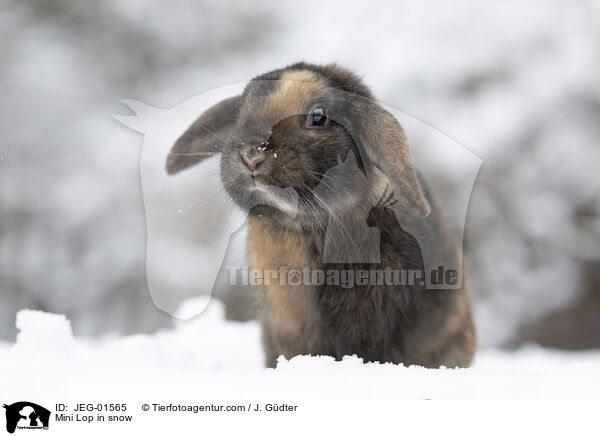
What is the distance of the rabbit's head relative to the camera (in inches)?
46.1

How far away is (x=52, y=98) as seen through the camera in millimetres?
1490

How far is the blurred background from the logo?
417 mm

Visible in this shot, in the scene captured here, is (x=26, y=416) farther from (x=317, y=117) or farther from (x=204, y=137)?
(x=317, y=117)

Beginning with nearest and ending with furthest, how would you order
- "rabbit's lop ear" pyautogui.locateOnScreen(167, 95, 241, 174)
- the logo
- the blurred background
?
the logo → "rabbit's lop ear" pyautogui.locateOnScreen(167, 95, 241, 174) → the blurred background

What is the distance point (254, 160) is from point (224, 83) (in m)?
0.30

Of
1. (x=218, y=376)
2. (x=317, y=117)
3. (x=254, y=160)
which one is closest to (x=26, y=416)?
(x=218, y=376)

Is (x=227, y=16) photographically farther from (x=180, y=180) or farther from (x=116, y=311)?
(x=116, y=311)

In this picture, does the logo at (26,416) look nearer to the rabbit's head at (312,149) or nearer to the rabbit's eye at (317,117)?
the rabbit's head at (312,149)

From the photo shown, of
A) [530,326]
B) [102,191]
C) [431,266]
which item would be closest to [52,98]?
[102,191]

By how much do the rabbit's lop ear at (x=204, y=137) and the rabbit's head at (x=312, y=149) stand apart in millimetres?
41

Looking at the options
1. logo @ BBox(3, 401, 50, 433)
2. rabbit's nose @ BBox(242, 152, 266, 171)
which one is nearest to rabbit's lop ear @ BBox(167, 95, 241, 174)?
rabbit's nose @ BBox(242, 152, 266, 171)

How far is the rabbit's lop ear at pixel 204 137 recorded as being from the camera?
52.6 inches

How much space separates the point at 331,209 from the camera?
1.23 meters

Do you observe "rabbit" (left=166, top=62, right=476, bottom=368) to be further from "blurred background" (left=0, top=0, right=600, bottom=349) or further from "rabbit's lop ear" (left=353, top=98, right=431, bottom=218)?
"blurred background" (left=0, top=0, right=600, bottom=349)
